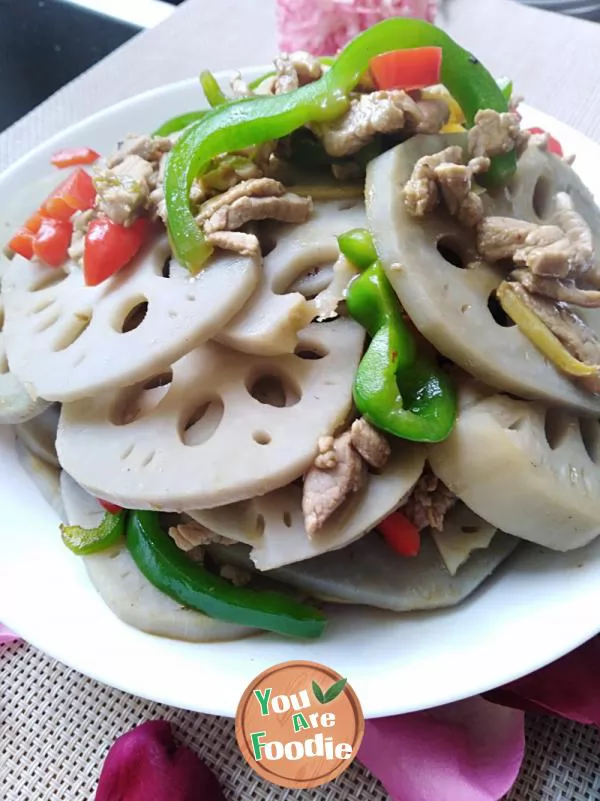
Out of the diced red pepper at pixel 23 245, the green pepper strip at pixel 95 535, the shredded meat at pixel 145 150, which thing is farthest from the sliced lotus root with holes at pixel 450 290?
the diced red pepper at pixel 23 245

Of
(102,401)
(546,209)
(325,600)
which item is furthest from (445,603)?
(546,209)

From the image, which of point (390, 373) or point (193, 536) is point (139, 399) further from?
point (390, 373)

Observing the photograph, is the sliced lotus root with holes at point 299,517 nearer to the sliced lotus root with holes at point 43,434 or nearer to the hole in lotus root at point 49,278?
the sliced lotus root with holes at point 43,434

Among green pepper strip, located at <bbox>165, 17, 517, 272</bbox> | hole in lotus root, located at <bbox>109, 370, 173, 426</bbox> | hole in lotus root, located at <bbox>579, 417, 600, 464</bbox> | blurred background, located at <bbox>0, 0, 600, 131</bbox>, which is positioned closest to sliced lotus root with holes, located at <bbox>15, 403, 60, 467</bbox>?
hole in lotus root, located at <bbox>109, 370, 173, 426</bbox>

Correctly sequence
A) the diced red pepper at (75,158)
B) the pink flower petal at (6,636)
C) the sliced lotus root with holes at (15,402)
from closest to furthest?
1. the sliced lotus root with holes at (15,402)
2. the pink flower petal at (6,636)
3. the diced red pepper at (75,158)

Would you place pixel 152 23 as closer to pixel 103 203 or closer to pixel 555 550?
pixel 103 203

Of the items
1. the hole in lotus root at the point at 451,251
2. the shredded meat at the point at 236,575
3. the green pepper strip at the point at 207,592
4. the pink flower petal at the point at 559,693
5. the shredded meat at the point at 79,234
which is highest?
the shredded meat at the point at 79,234
